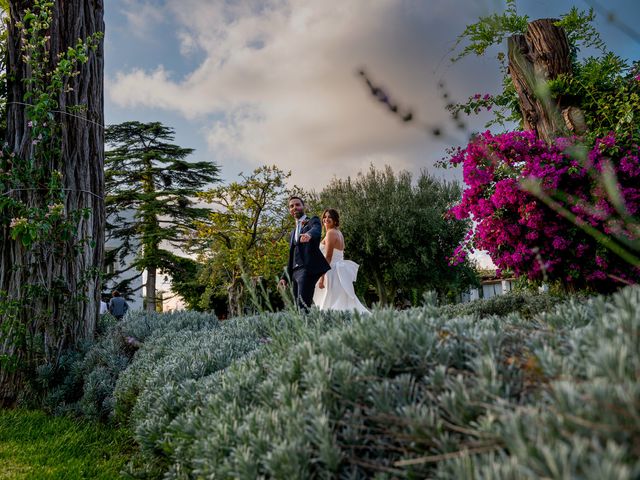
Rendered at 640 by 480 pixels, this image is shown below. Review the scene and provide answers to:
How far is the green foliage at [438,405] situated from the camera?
3.39 feet

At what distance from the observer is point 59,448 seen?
3.77m

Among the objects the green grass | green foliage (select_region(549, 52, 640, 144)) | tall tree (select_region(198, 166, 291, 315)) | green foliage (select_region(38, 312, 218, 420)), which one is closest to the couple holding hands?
green foliage (select_region(38, 312, 218, 420))

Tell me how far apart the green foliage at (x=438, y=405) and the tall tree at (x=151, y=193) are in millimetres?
24771

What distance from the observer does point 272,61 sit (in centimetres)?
652

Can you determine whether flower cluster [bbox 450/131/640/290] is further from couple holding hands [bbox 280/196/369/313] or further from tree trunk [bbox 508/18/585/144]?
couple holding hands [bbox 280/196/369/313]

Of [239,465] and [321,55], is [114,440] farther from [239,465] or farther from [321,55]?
[321,55]

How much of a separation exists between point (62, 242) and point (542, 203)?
620 cm

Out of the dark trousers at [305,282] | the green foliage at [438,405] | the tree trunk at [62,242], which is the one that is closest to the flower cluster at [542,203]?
the dark trousers at [305,282]

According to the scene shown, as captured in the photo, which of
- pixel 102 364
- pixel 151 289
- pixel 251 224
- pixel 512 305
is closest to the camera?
Result: pixel 102 364

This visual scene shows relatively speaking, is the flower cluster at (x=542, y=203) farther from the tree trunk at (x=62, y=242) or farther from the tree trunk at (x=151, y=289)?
the tree trunk at (x=151, y=289)

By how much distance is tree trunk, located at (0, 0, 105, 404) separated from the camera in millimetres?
5219

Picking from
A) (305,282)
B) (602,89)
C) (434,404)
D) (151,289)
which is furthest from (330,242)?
(151,289)

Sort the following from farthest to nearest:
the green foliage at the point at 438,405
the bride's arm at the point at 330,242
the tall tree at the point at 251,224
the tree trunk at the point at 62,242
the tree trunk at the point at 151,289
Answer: the tree trunk at the point at 151,289
the tall tree at the point at 251,224
the bride's arm at the point at 330,242
the tree trunk at the point at 62,242
the green foliage at the point at 438,405

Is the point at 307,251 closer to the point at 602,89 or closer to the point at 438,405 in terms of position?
the point at 602,89
